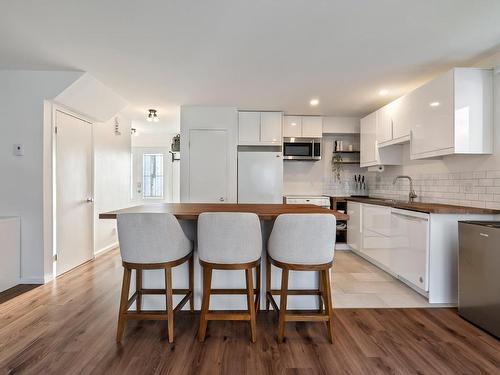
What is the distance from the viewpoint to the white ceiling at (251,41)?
5.85 ft

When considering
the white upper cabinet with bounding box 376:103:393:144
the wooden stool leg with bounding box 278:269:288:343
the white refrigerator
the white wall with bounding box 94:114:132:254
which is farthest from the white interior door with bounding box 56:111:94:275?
the white upper cabinet with bounding box 376:103:393:144

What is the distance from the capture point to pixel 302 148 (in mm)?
4344

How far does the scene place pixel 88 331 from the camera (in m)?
1.93

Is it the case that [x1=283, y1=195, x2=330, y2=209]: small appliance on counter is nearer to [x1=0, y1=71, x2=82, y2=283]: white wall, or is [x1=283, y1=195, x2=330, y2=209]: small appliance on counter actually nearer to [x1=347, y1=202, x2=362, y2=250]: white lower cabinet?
[x1=347, y1=202, x2=362, y2=250]: white lower cabinet

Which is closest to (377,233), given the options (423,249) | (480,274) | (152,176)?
(423,249)

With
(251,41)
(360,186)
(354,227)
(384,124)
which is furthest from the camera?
(360,186)

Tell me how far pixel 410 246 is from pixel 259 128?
2.66m

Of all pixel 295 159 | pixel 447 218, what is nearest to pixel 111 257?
pixel 295 159

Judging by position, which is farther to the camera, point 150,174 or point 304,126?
point 150,174

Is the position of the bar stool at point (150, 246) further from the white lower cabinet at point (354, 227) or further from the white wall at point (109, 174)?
the white lower cabinet at point (354, 227)

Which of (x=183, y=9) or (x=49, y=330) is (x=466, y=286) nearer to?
(x=183, y=9)

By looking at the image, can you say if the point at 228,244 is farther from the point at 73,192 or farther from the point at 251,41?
the point at 73,192

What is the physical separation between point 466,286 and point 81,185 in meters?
4.37

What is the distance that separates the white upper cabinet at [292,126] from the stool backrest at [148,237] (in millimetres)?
3088
